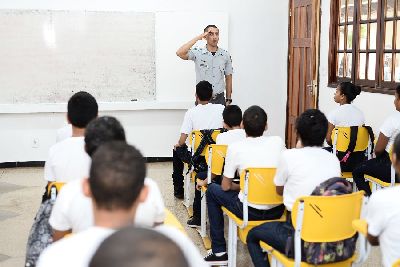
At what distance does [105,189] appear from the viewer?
1.30 metres

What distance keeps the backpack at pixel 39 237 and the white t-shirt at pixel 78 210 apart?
0.62 ft

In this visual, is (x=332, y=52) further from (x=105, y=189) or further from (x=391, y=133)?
(x=105, y=189)

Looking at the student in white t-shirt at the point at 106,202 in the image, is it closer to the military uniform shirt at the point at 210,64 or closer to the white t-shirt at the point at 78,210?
the white t-shirt at the point at 78,210

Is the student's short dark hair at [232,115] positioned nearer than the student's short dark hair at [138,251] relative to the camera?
No

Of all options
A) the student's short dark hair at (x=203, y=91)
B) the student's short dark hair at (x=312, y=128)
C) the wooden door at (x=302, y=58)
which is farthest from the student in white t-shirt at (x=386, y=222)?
the wooden door at (x=302, y=58)

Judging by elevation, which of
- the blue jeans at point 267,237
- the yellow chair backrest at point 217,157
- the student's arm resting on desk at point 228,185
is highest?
the yellow chair backrest at point 217,157

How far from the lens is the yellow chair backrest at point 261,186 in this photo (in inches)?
111

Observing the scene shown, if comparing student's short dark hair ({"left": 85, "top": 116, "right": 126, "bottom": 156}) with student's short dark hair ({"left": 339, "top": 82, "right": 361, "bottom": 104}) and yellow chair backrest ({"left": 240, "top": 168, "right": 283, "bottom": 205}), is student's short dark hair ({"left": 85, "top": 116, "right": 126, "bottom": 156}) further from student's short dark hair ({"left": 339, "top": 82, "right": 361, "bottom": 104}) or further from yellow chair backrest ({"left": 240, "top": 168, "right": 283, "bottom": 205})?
student's short dark hair ({"left": 339, "top": 82, "right": 361, "bottom": 104})

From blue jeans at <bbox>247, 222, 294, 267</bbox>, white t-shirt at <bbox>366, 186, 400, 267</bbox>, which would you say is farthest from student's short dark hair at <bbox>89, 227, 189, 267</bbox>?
blue jeans at <bbox>247, 222, 294, 267</bbox>

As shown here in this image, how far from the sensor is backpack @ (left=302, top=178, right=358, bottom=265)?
235 cm

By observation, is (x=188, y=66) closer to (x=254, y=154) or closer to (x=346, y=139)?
(x=346, y=139)

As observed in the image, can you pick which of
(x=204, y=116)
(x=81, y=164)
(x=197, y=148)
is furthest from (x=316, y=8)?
(x=81, y=164)

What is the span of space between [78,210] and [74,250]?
594 mm

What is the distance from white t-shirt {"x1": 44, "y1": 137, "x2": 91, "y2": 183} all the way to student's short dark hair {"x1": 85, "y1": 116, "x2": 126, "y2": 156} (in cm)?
31
